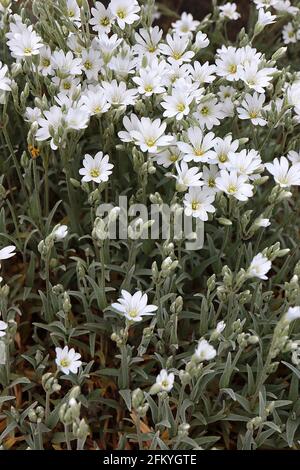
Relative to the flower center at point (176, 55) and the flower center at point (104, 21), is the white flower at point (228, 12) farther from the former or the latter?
the flower center at point (104, 21)

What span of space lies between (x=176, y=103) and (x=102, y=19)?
72 cm

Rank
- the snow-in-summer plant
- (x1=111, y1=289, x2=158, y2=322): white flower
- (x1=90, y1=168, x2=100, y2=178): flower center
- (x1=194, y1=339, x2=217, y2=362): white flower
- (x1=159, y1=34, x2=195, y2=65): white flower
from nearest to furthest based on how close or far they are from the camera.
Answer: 1. (x1=194, y1=339, x2=217, y2=362): white flower
2. (x1=111, y1=289, x2=158, y2=322): white flower
3. the snow-in-summer plant
4. (x1=90, y1=168, x2=100, y2=178): flower center
5. (x1=159, y1=34, x2=195, y2=65): white flower

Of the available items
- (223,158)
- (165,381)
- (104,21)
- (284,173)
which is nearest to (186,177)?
(223,158)


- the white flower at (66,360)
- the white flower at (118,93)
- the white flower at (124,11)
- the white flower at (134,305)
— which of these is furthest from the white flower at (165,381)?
the white flower at (124,11)

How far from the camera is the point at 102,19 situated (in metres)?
3.43

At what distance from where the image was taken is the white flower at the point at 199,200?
2951 millimetres

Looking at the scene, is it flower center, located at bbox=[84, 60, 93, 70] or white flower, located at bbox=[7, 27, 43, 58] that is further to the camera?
flower center, located at bbox=[84, 60, 93, 70]

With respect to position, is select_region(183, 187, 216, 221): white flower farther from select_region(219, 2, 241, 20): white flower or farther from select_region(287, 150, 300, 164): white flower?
select_region(219, 2, 241, 20): white flower

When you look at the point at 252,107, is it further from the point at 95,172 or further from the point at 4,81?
the point at 4,81

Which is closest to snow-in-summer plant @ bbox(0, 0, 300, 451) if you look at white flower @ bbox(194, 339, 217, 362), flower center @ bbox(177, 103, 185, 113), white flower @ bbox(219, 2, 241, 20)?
flower center @ bbox(177, 103, 185, 113)

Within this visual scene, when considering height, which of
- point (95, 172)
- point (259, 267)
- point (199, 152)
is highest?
point (199, 152)

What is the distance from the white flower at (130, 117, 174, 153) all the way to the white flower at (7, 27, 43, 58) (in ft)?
2.05

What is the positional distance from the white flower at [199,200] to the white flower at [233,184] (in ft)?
0.38
